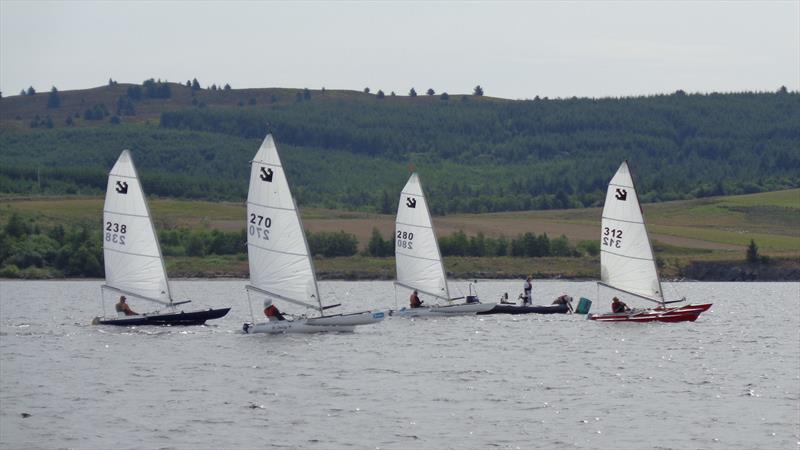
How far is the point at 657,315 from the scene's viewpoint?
235ft

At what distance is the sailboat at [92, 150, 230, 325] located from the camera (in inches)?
2648

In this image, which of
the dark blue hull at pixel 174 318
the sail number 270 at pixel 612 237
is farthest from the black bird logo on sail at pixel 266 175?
the sail number 270 at pixel 612 237

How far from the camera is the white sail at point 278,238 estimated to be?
61.8 meters

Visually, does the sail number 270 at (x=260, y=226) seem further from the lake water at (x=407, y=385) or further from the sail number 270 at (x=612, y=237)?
the sail number 270 at (x=612, y=237)

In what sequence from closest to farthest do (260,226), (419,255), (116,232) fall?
(260,226)
(116,232)
(419,255)

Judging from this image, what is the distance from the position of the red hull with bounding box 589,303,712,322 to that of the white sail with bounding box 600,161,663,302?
117cm

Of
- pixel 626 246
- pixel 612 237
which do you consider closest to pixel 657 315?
pixel 626 246

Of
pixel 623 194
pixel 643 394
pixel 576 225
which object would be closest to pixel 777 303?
pixel 623 194

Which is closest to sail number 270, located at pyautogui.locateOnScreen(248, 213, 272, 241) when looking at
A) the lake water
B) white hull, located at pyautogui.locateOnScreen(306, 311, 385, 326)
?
white hull, located at pyautogui.locateOnScreen(306, 311, 385, 326)

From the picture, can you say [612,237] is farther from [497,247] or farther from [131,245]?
[497,247]

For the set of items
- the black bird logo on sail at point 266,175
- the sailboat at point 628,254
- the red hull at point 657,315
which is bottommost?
the red hull at point 657,315

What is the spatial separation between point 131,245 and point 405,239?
57.1ft

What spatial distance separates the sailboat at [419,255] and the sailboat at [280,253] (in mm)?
15896

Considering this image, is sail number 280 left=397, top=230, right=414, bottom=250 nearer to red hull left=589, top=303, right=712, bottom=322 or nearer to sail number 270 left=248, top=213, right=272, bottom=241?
red hull left=589, top=303, right=712, bottom=322
